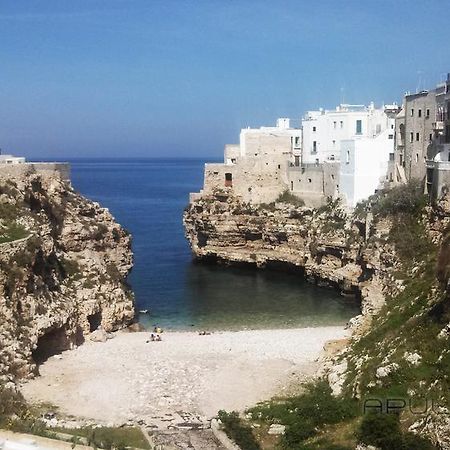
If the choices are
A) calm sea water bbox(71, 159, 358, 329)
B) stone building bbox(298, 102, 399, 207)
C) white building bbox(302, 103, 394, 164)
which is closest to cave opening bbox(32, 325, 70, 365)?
calm sea water bbox(71, 159, 358, 329)

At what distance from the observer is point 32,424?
71.3 feet

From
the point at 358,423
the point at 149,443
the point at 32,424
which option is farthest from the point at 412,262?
the point at 32,424

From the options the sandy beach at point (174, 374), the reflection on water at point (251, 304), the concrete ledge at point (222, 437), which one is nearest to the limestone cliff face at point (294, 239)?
the reflection on water at point (251, 304)

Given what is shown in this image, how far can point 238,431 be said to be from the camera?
23.5m

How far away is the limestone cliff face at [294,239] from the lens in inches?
1854

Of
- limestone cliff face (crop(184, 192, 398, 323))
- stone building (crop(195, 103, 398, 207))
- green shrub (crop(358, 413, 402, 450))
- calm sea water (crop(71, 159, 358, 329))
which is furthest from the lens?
stone building (crop(195, 103, 398, 207))

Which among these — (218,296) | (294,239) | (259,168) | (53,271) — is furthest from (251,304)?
(259,168)

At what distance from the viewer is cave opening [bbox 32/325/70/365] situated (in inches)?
1339

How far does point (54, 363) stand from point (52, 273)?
536 centimetres

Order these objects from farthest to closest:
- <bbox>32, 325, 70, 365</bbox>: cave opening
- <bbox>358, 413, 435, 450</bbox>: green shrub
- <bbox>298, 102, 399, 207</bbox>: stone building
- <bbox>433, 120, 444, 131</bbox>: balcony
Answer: <bbox>298, 102, 399, 207</bbox>: stone building, <bbox>433, 120, 444, 131</bbox>: balcony, <bbox>32, 325, 70, 365</bbox>: cave opening, <bbox>358, 413, 435, 450</bbox>: green shrub

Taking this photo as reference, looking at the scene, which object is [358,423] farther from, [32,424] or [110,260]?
[110,260]

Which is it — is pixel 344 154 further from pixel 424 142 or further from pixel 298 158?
pixel 298 158

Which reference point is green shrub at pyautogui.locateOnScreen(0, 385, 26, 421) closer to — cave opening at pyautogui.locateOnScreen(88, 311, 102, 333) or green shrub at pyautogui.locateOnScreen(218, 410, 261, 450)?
green shrub at pyautogui.locateOnScreen(218, 410, 261, 450)

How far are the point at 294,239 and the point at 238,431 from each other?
114ft
